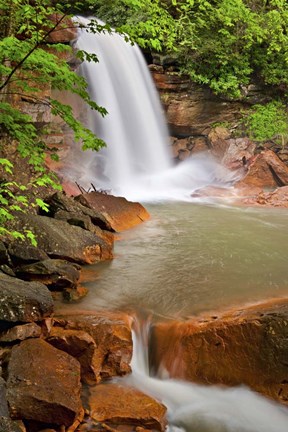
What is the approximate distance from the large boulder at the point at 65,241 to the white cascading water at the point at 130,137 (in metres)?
5.69

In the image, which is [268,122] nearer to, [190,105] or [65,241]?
[190,105]

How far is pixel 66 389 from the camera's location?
3.14 metres

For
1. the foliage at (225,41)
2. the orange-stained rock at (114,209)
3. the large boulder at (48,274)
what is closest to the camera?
the large boulder at (48,274)

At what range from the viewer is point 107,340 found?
3.90 meters

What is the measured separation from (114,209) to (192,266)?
9.58 feet

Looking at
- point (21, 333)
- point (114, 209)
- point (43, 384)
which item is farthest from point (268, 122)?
point (43, 384)

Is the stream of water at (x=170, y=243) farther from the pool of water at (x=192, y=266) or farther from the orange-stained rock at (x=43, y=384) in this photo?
the orange-stained rock at (x=43, y=384)

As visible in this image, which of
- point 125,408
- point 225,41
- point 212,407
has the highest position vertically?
point 225,41

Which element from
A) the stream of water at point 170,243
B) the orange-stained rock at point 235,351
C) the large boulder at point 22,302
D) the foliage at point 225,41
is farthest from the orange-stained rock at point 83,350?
the foliage at point 225,41

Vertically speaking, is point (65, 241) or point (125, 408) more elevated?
point (65, 241)

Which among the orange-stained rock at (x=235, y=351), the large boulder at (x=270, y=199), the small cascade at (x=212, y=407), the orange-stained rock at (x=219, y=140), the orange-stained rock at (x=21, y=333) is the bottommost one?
the small cascade at (x=212, y=407)

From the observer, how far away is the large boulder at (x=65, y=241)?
5.71 meters

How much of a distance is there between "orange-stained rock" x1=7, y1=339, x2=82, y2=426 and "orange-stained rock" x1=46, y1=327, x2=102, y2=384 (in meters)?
0.18

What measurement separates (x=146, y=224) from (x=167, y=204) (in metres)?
2.69
